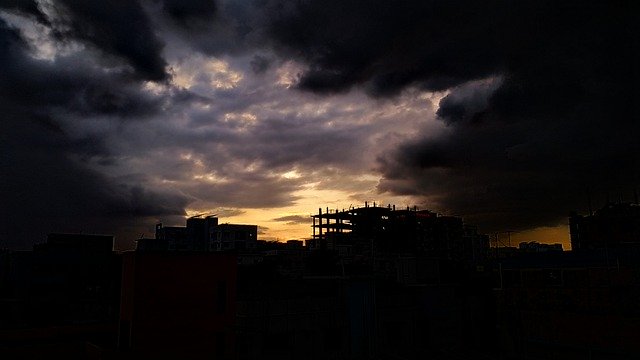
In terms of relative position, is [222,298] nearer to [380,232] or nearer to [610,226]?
[380,232]

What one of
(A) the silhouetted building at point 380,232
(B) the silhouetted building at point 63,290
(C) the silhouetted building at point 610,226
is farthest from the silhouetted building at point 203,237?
(C) the silhouetted building at point 610,226

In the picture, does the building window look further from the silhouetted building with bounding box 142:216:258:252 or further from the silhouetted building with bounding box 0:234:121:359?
the silhouetted building with bounding box 142:216:258:252

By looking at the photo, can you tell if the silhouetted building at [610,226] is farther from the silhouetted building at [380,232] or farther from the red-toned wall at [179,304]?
the red-toned wall at [179,304]

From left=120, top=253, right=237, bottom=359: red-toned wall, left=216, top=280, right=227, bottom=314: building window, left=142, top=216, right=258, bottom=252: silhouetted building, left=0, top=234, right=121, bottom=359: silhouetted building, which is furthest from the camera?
left=142, top=216, right=258, bottom=252: silhouetted building

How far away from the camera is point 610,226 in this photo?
279ft

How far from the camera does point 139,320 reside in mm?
27969

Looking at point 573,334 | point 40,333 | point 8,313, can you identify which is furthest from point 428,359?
point 8,313

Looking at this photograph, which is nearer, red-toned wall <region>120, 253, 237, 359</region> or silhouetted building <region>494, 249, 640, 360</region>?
Answer: red-toned wall <region>120, 253, 237, 359</region>

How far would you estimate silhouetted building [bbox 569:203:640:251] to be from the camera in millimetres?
81062

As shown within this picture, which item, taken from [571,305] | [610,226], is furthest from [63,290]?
[610,226]

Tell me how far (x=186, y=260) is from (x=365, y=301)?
1473 centimetres

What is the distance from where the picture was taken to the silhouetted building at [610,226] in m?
81.1

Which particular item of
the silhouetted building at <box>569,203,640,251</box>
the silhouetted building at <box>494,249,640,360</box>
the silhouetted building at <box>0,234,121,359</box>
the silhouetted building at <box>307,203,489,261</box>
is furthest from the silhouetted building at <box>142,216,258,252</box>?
the silhouetted building at <box>494,249,640,360</box>

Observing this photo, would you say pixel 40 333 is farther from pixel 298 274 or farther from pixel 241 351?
pixel 298 274
